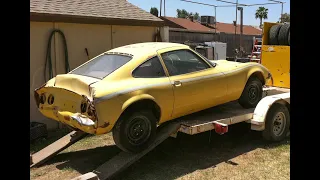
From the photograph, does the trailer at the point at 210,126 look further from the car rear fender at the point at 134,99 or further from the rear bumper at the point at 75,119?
the car rear fender at the point at 134,99

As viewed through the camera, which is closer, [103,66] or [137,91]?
[137,91]

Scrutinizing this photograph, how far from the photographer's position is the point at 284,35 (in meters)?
7.90

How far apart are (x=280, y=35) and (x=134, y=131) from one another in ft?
15.6

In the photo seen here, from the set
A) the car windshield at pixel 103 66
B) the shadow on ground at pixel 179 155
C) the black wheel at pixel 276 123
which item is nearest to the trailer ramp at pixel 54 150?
the shadow on ground at pixel 179 155

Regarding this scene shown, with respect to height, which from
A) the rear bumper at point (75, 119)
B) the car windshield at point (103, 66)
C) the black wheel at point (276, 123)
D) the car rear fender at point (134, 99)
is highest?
the car windshield at point (103, 66)

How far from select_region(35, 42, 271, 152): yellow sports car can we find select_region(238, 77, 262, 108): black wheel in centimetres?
25

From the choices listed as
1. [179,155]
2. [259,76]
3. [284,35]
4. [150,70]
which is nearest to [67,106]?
[150,70]

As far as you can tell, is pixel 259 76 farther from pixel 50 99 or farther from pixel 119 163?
pixel 50 99

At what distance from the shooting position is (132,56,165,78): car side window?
5.17 m

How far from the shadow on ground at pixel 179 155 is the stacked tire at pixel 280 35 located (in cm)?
228

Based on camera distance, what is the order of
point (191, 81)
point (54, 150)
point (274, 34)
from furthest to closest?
1. point (274, 34)
2. point (54, 150)
3. point (191, 81)

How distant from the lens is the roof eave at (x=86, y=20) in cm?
755
